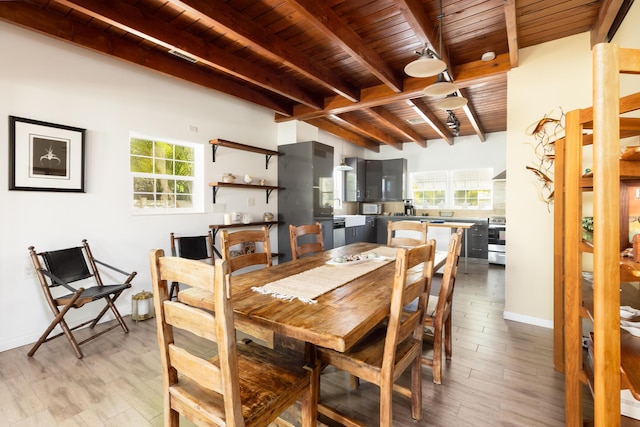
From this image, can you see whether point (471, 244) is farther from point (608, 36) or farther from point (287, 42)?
point (287, 42)

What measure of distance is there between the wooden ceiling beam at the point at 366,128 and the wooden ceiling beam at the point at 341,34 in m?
1.68

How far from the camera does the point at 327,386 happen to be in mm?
1991

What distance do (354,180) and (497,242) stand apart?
3.22 metres

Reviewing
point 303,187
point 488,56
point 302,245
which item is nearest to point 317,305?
point 302,245

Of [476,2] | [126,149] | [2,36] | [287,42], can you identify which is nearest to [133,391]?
[126,149]

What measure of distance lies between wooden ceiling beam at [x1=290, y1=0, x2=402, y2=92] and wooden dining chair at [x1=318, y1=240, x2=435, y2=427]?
1879 mm

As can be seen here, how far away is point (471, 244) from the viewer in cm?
615

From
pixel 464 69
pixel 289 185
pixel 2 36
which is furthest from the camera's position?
pixel 289 185

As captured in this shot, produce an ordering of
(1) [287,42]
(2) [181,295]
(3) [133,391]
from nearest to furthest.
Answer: (2) [181,295], (3) [133,391], (1) [287,42]

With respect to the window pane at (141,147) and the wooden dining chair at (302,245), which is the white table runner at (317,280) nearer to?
the wooden dining chair at (302,245)

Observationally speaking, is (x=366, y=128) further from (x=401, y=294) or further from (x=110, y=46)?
(x=401, y=294)

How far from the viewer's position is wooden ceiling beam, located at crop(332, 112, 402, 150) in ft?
16.9

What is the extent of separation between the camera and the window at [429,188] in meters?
7.25

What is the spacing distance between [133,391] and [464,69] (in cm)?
428
